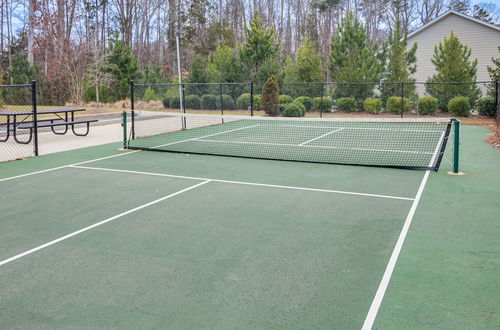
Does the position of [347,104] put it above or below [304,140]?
above

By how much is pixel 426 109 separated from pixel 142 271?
22751 mm

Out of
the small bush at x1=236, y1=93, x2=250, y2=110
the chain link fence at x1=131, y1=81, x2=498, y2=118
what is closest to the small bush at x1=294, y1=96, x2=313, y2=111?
the chain link fence at x1=131, y1=81, x2=498, y2=118

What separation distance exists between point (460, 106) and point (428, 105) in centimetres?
154

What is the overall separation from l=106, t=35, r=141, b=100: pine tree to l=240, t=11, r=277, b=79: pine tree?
23.6 feet

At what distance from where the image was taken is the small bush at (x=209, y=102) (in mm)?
28048

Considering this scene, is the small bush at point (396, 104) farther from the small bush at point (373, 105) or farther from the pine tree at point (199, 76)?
the pine tree at point (199, 76)

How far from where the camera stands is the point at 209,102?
2819 cm

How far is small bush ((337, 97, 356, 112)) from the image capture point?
1077 inches

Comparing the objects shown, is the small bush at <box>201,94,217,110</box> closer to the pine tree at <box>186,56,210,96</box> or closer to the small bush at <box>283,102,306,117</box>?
the pine tree at <box>186,56,210,96</box>

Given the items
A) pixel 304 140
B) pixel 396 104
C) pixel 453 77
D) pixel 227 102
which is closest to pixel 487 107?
pixel 453 77

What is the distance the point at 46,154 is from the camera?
1261 centimetres

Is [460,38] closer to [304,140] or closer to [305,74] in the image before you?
[305,74]

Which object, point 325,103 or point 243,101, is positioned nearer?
point 325,103

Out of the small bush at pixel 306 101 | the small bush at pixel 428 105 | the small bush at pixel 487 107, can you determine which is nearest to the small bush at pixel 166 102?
the small bush at pixel 306 101
